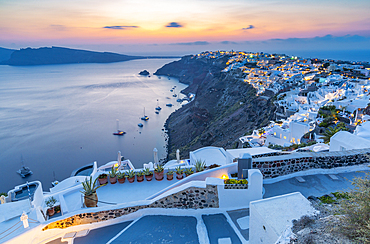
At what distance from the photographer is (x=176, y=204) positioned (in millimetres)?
Answer: 5145

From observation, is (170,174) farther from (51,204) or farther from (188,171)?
(51,204)

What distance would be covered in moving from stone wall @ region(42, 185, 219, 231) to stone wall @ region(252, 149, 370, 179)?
1.51 meters

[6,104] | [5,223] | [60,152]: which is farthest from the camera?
[6,104]

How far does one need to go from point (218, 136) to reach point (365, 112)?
1773 centimetres

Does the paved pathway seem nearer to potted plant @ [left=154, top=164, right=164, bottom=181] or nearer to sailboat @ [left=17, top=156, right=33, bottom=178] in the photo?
potted plant @ [left=154, top=164, right=164, bottom=181]

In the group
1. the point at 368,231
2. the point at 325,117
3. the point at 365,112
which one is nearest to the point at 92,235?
the point at 368,231

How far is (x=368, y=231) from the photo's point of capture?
2.16 m

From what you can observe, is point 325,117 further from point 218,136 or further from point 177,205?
point 177,205

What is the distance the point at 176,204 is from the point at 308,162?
11.0 feet

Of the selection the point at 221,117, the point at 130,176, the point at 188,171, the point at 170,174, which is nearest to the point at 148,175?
the point at 130,176

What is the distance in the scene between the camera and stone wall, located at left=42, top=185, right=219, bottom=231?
487cm

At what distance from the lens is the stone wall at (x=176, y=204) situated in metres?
4.87

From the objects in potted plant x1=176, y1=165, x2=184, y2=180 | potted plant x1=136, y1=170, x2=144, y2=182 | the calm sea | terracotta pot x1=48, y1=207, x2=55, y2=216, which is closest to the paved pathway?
potted plant x1=176, y1=165, x2=184, y2=180

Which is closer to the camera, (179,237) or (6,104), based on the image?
(179,237)
